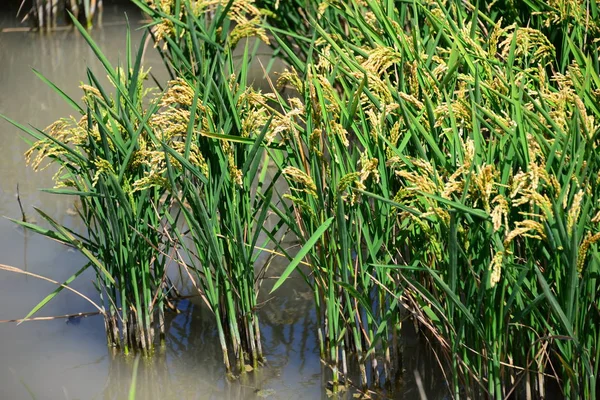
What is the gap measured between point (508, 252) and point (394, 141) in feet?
1.38

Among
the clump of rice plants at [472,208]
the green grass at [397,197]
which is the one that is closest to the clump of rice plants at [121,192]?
the green grass at [397,197]

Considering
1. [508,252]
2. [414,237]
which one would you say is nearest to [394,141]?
[414,237]

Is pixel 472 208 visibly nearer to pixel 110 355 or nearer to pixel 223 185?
pixel 223 185

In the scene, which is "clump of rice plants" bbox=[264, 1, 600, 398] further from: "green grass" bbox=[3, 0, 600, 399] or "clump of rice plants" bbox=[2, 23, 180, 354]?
"clump of rice plants" bbox=[2, 23, 180, 354]

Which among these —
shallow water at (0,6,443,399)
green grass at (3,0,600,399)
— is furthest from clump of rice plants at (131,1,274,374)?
shallow water at (0,6,443,399)

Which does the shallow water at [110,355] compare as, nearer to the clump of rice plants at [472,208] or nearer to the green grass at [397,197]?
the green grass at [397,197]

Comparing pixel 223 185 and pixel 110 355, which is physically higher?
pixel 223 185

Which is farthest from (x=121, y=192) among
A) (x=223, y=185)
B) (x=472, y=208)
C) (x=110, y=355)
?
(x=472, y=208)

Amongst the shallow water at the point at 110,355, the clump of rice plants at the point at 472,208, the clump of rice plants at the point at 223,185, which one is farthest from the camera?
the shallow water at the point at 110,355

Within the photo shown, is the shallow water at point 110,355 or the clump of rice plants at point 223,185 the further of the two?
the shallow water at point 110,355

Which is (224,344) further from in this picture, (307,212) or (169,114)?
(169,114)

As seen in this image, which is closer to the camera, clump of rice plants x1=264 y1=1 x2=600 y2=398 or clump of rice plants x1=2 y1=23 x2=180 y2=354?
clump of rice plants x1=264 y1=1 x2=600 y2=398

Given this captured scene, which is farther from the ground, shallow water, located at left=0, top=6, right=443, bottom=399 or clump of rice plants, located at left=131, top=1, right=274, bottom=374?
clump of rice plants, located at left=131, top=1, right=274, bottom=374

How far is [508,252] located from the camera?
1.75 m
